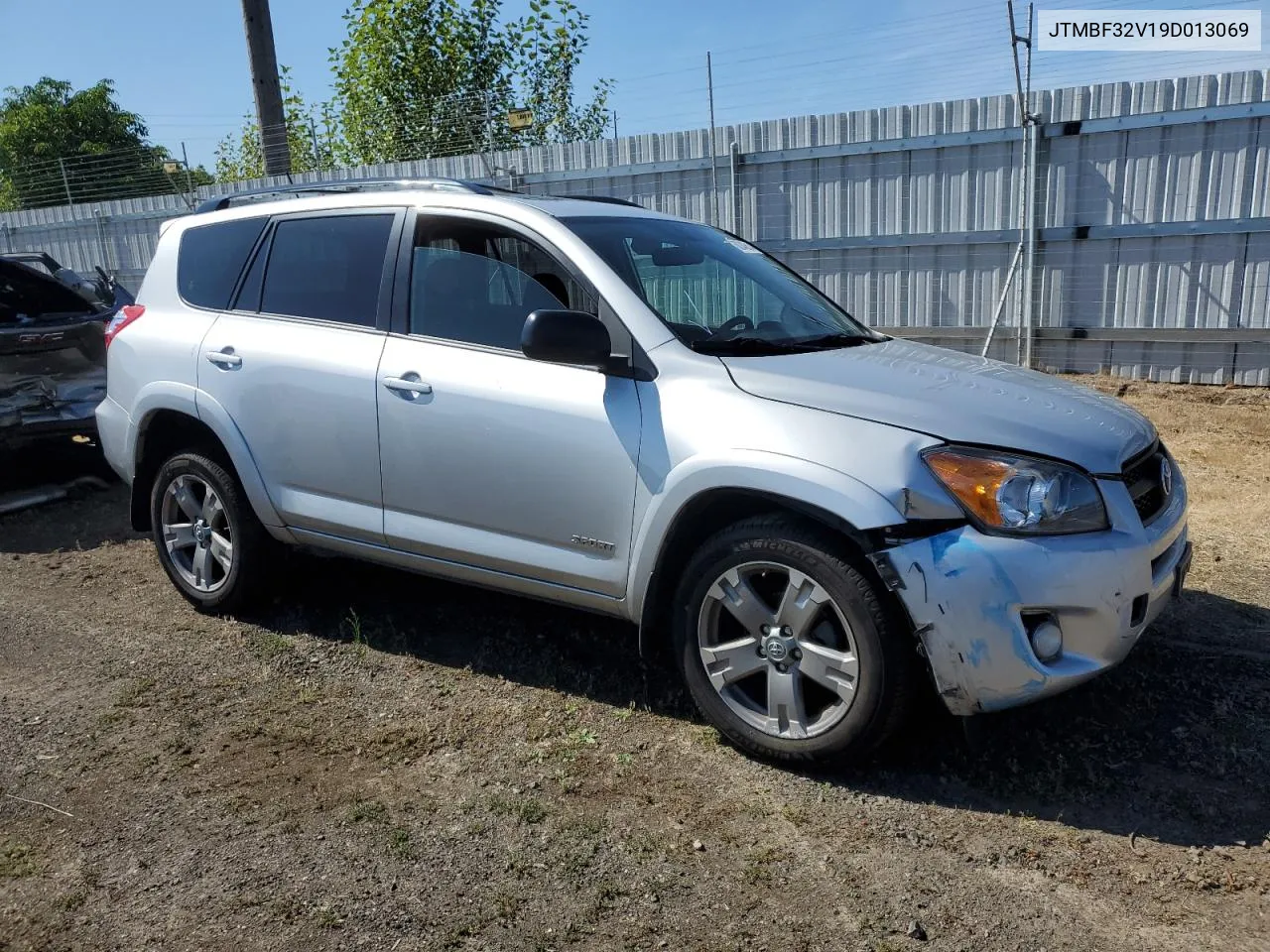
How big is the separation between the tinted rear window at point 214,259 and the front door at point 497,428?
1064 mm

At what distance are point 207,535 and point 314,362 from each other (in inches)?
44.6

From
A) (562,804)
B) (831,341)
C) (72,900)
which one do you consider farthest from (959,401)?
(72,900)

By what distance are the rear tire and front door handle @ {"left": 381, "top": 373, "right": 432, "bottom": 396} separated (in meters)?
1.09

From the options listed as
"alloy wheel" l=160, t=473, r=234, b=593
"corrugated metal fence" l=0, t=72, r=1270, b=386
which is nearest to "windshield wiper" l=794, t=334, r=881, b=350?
"alloy wheel" l=160, t=473, r=234, b=593

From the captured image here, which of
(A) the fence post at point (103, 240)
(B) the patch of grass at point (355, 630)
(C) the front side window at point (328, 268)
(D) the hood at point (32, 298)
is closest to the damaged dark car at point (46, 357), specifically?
(D) the hood at point (32, 298)

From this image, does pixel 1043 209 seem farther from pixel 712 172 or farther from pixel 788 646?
pixel 788 646

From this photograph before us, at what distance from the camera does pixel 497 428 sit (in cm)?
352

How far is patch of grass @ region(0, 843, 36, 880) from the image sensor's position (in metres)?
2.77

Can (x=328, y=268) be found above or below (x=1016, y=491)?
above

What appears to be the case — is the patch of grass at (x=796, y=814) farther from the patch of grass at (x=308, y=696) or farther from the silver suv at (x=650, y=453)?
the patch of grass at (x=308, y=696)

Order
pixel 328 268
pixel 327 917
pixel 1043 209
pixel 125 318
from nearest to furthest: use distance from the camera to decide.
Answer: pixel 327 917, pixel 328 268, pixel 125 318, pixel 1043 209

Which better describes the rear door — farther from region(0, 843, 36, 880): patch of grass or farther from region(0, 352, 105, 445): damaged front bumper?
region(0, 352, 105, 445): damaged front bumper

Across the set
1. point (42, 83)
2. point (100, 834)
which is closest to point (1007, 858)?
point (100, 834)

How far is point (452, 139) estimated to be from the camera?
14914 mm
